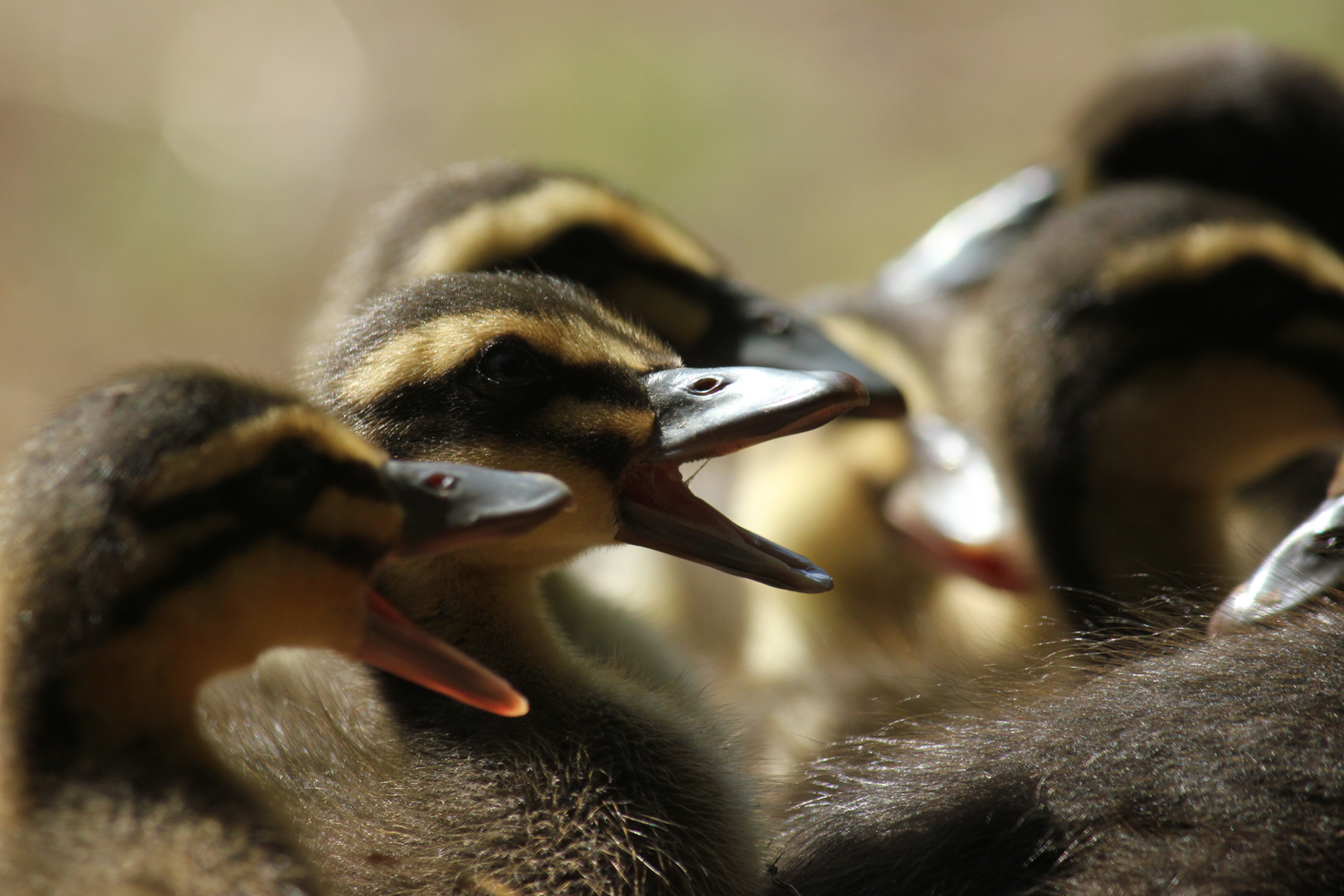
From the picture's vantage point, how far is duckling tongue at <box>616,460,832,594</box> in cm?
178

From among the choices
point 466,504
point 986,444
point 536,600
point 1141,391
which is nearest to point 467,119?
point 986,444

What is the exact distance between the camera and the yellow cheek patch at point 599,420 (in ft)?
5.82

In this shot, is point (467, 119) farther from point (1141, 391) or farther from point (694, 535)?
point (694, 535)

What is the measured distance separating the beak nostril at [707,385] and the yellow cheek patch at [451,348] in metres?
0.10

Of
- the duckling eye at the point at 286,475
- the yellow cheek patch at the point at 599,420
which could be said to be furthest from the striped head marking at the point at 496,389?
the duckling eye at the point at 286,475

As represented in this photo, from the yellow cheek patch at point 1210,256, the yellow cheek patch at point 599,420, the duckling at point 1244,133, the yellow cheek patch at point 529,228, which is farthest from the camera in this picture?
the duckling at point 1244,133

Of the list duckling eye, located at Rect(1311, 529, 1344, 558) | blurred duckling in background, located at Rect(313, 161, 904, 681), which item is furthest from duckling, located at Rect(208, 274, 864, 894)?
duckling eye, located at Rect(1311, 529, 1344, 558)

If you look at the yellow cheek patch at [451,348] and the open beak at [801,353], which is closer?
the yellow cheek patch at [451,348]

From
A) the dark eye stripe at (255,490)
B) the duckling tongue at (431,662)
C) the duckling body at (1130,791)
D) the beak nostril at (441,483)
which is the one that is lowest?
the duckling body at (1130,791)

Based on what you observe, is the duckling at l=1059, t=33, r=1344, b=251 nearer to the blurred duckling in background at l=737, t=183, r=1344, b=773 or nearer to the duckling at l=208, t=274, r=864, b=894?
the blurred duckling in background at l=737, t=183, r=1344, b=773

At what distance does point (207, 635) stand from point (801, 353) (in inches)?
47.5

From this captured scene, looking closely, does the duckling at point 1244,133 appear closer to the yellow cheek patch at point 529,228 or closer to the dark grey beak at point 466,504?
the yellow cheek patch at point 529,228

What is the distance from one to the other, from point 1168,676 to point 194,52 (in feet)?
20.2

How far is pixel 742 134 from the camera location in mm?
6309
